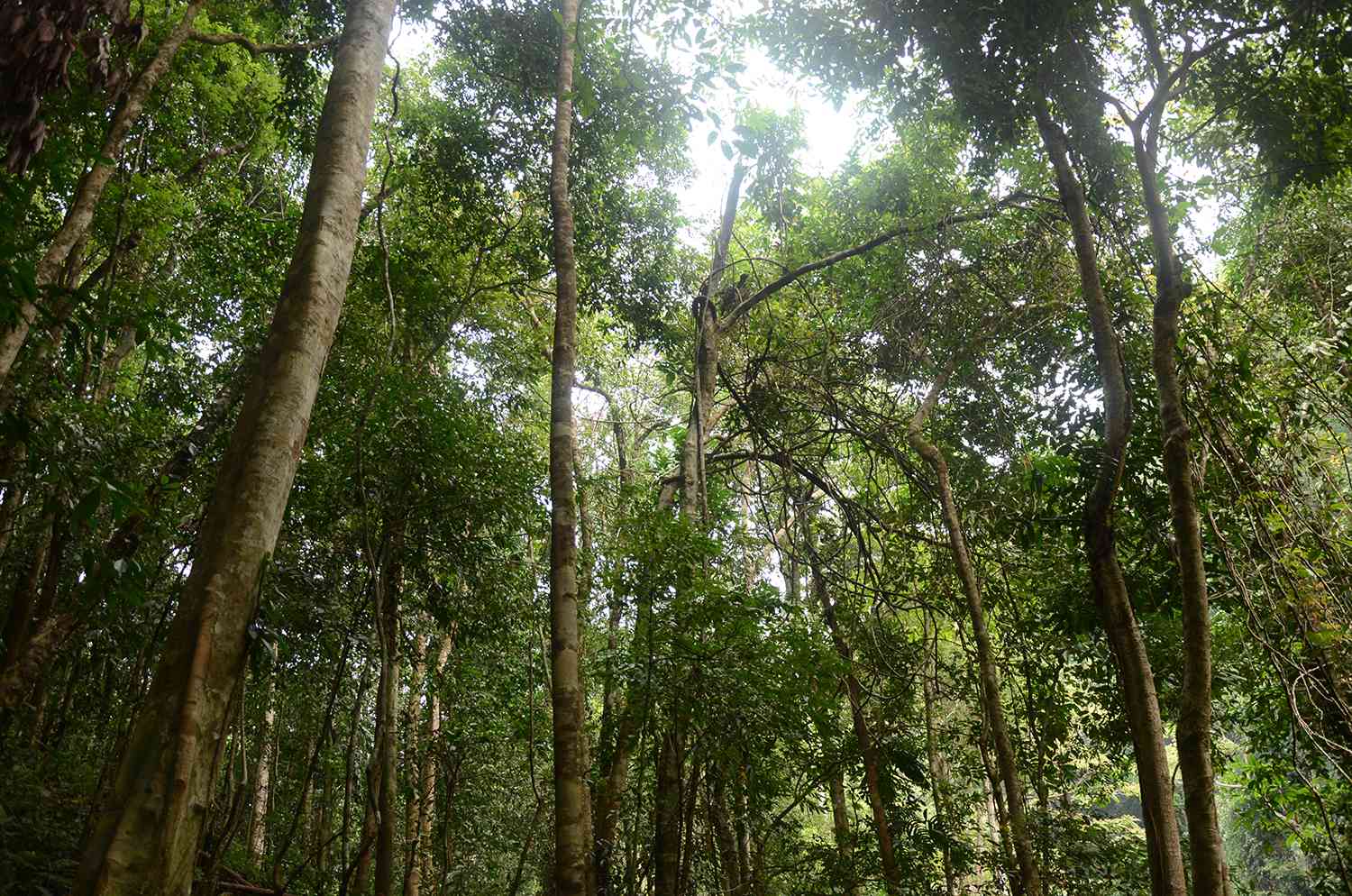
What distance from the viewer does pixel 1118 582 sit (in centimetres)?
418

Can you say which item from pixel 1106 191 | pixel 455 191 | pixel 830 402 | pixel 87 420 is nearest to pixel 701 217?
pixel 455 191

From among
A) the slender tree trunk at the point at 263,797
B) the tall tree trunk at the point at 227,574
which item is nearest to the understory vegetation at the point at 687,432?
the tall tree trunk at the point at 227,574

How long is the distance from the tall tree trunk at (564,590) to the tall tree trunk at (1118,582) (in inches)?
104

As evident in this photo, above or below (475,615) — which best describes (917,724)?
below

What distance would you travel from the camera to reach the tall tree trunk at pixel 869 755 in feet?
21.7

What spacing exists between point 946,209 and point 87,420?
6.68m

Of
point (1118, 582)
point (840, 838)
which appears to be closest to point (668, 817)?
point (1118, 582)

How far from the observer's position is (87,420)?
520cm

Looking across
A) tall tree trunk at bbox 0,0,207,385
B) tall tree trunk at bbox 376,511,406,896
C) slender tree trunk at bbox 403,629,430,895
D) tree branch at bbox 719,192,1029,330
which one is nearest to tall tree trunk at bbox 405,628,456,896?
slender tree trunk at bbox 403,629,430,895

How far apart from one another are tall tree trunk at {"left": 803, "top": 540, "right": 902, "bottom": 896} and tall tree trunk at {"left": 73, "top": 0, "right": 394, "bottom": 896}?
4980 millimetres

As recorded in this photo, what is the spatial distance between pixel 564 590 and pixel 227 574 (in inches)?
73.1

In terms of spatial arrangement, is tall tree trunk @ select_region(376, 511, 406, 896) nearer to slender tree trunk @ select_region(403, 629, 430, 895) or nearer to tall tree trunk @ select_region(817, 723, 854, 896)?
slender tree trunk @ select_region(403, 629, 430, 895)

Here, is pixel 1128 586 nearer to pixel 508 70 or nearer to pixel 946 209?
pixel 946 209

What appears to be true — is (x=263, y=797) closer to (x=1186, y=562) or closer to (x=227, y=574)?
(x=227, y=574)
